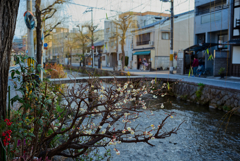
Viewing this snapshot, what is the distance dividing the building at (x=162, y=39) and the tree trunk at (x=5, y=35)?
2618cm

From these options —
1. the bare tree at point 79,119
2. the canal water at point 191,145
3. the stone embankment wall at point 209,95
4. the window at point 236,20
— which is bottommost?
the canal water at point 191,145

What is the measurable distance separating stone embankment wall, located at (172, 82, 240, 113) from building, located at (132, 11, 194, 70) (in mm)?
15117

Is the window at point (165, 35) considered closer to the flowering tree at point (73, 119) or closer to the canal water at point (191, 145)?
the canal water at point (191, 145)

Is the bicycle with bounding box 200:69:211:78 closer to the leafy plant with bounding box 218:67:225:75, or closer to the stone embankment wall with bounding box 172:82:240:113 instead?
the leafy plant with bounding box 218:67:225:75

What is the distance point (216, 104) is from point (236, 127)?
3.14 m

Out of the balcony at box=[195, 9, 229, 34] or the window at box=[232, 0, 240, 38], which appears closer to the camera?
the window at box=[232, 0, 240, 38]

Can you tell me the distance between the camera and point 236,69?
15766 millimetres

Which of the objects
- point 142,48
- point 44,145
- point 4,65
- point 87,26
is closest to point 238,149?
point 44,145

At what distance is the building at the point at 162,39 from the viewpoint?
28125mm

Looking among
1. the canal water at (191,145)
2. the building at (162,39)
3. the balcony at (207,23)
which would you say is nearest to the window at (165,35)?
the building at (162,39)

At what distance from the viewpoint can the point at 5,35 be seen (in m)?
2.32

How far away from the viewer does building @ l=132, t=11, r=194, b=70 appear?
28.1 meters

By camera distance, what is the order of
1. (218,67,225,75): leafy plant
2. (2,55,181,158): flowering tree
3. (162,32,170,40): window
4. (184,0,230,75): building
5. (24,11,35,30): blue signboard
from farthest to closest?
(162,32,170,40): window, (184,0,230,75): building, (218,67,225,75): leafy plant, (24,11,35,30): blue signboard, (2,55,181,158): flowering tree

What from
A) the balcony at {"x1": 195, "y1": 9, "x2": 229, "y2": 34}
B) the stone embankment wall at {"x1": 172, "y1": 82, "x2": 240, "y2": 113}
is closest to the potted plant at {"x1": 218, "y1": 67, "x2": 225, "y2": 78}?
the balcony at {"x1": 195, "y1": 9, "x2": 229, "y2": 34}
